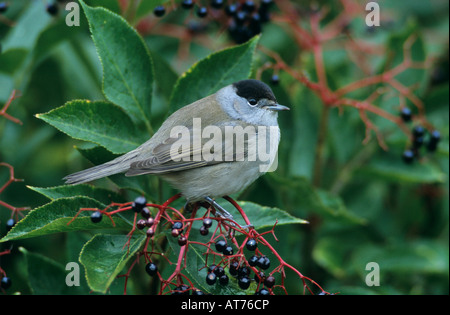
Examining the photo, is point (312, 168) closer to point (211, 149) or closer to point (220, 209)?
point (211, 149)

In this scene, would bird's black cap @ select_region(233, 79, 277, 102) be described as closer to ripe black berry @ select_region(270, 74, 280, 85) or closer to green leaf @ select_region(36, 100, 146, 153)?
ripe black berry @ select_region(270, 74, 280, 85)

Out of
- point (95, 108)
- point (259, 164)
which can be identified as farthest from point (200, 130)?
Result: point (95, 108)

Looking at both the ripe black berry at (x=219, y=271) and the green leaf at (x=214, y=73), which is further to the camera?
the green leaf at (x=214, y=73)

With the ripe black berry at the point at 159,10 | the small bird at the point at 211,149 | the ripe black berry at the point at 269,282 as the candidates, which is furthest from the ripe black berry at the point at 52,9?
the ripe black berry at the point at 269,282

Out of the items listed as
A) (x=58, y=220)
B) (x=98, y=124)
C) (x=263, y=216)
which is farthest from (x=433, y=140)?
(x=58, y=220)

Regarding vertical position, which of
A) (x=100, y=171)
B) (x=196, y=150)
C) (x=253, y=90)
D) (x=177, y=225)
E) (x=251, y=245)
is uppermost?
(x=253, y=90)

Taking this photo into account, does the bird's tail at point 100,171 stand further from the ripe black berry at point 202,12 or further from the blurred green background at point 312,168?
the ripe black berry at point 202,12

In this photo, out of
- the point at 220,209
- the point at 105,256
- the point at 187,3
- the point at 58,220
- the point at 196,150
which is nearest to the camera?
the point at 58,220
